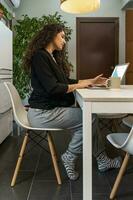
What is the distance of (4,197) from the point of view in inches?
80.9

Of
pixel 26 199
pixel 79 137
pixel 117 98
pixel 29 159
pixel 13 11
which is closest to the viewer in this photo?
pixel 117 98

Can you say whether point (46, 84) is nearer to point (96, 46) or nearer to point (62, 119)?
point (62, 119)

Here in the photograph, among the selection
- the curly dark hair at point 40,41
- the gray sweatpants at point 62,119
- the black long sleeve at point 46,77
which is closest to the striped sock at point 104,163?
the gray sweatpants at point 62,119

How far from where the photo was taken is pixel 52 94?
2236 mm

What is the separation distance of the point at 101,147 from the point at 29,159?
84cm

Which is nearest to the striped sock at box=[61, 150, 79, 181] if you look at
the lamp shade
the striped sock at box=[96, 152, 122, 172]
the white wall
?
the striped sock at box=[96, 152, 122, 172]

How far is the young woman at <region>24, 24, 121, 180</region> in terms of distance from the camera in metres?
2.23

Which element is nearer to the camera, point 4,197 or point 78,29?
point 4,197

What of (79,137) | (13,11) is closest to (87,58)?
(13,11)

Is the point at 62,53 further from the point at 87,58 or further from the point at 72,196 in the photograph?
the point at 87,58

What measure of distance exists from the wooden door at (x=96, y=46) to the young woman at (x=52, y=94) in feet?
11.9

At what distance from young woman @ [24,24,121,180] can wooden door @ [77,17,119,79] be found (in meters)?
3.63

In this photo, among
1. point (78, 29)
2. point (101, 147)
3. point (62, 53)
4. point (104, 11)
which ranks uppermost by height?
point (104, 11)

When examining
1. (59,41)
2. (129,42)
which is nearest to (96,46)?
(129,42)
